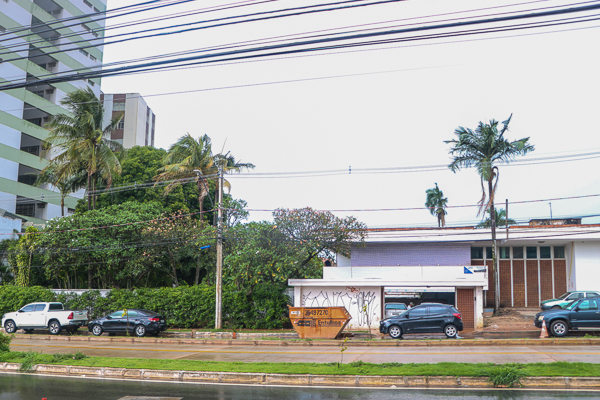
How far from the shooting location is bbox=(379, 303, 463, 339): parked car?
70.4ft

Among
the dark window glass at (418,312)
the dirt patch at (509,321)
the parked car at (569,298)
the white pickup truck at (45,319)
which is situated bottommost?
the white pickup truck at (45,319)

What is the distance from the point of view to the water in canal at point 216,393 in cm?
1006

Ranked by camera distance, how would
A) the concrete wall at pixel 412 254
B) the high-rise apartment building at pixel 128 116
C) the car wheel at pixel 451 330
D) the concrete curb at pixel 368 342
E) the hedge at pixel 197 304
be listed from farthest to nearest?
the high-rise apartment building at pixel 128 116, the concrete wall at pixel 412 254, the hedge at pixel 197 304, the car wheel at pixel 451 330, the concrete curb at pixel 368 342

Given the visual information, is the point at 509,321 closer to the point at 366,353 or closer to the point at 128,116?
the point at 366,353

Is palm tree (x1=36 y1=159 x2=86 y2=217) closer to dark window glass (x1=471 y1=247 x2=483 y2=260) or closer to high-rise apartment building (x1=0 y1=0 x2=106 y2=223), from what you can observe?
high-rise apartment building (x1=0 y1=0 x2=106 y2=223)

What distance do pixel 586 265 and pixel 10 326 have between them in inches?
1273

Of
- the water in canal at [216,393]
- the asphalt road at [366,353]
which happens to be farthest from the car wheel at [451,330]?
the water in canal at [216,393]

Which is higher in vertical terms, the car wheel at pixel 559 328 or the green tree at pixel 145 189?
the green tree at pixel 145 189

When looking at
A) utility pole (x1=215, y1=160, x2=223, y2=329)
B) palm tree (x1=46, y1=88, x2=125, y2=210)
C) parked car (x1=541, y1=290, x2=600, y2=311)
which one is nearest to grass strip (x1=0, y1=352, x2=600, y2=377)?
utility pole (x1=215, y1=160, x2=223, y2=329)

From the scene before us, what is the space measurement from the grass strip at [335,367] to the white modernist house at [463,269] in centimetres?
1369

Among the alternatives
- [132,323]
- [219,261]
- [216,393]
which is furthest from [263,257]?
[216,393]

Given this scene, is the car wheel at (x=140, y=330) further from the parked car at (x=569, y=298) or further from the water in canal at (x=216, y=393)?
the parked car at (x=569, y=298)

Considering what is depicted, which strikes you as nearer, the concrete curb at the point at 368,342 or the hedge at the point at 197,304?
the concrete curb at the point at 368,342

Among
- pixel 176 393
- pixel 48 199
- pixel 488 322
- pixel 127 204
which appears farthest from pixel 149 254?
pixel 48 199
